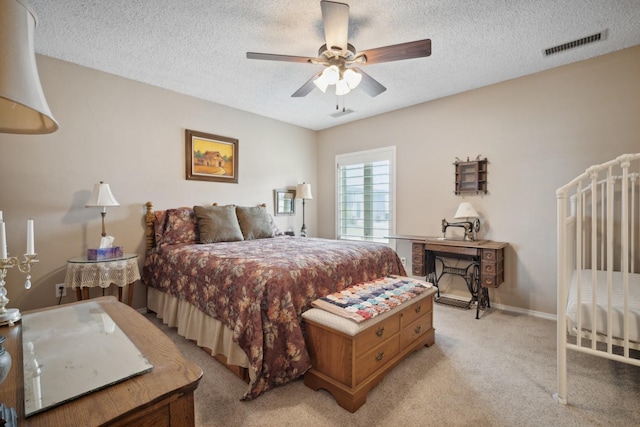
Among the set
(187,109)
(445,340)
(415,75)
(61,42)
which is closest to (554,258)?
(445,340)

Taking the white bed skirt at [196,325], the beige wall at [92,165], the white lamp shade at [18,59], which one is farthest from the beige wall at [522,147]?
the white lamp shade at [18,59]

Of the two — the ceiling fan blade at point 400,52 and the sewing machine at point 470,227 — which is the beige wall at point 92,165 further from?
the sewing machine at point 470,227

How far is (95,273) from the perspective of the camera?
Answer: 258 cm

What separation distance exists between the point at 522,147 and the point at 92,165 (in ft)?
15.2

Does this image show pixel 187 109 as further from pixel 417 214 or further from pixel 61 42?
pixel 417 214

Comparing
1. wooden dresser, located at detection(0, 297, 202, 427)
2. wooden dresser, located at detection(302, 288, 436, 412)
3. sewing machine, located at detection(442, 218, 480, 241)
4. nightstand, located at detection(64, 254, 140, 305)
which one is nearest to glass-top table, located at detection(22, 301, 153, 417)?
wooden dresser, located at detection(0, 297, 202, 427)

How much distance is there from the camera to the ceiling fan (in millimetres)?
1876

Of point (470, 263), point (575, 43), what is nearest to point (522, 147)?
point (575, 43)

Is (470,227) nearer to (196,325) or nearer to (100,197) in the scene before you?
(196,325)

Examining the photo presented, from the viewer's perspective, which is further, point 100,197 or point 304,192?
point 304,192

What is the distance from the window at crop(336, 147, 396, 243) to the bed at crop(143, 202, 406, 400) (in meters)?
1.64

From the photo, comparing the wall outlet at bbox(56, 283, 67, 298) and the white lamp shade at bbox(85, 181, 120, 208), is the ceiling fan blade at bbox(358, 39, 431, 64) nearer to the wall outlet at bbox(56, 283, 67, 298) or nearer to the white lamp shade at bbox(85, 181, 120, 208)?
the white lamp shade at bbox(85, 181, 120, 208)

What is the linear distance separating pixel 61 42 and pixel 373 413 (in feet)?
12.4

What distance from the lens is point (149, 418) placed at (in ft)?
2.36
